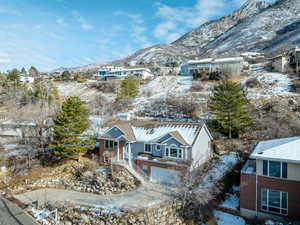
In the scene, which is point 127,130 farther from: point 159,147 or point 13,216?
point 13,216

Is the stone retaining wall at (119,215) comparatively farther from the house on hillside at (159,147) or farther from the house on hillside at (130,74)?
the house on hillside at (130,74)

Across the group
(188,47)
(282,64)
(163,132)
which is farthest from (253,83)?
A: (188,47)

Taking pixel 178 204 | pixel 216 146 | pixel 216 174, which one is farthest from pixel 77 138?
pixel 216 146

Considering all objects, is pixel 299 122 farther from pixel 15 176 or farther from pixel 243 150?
pixel 15 176

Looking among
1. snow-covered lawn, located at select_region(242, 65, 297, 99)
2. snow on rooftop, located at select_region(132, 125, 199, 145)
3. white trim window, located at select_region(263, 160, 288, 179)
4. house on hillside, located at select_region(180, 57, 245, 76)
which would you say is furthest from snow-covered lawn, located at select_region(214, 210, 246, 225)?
house on hillside, located at select_region(180, 57, 245, 76)

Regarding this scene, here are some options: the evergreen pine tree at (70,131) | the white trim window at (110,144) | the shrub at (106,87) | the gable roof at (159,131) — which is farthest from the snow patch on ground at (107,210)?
the shrub at (106,87)

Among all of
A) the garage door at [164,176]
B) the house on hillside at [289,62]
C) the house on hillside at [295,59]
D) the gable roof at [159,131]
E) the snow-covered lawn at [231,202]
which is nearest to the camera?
the snow-covered lawn at [231,202]

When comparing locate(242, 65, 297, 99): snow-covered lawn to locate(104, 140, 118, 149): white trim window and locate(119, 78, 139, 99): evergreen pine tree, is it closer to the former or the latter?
locate(119, 78, 139, 99): evergreen pine tree

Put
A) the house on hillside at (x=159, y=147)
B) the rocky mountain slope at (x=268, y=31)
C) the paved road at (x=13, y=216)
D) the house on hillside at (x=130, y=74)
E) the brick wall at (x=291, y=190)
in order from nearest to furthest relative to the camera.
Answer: the brick wall at (x=291, y=190), the paved road at (x=13, y=216), the house on hillside at (x=159, y=147), the house on hillside at (x=130, y=74), the rocky mountain slope at (x=268, y=31)
